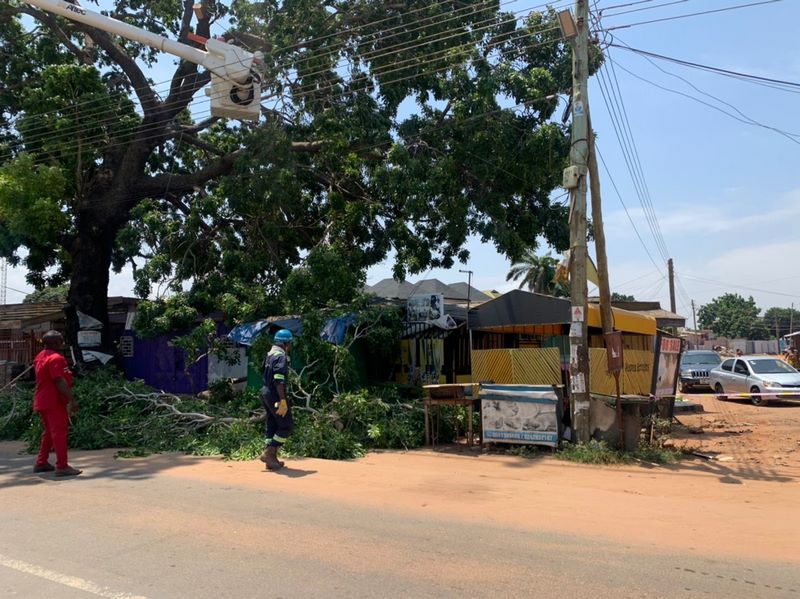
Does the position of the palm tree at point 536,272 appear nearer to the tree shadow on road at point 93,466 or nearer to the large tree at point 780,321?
the tree shadow on road at point 93,466

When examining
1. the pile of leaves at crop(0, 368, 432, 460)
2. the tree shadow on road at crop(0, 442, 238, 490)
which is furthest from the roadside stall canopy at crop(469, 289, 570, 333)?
the tree shadow on road at crop(0, 442, 238, 490)

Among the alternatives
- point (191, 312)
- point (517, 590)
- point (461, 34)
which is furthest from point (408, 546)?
point (461, 34)

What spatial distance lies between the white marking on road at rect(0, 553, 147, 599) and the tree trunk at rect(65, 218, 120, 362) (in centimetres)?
1439

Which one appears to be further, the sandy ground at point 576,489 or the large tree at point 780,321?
the large tree at point 780,321

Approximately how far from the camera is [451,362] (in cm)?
1564

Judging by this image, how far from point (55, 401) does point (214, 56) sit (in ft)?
23.5

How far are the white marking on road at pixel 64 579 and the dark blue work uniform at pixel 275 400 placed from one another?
4.05 meters

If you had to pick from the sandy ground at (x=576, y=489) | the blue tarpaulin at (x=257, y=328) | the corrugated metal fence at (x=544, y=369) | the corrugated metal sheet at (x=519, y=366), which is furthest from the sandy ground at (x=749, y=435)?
the blue tarpaulin at (x=257, y=328)

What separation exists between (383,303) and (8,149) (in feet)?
40.5

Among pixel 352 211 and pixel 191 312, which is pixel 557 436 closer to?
pixel 352 211

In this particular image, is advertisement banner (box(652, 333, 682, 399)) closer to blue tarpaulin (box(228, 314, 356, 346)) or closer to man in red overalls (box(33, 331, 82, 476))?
blue tarpaulin (box(228, 314, 356, 346))

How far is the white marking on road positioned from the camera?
14.6ft

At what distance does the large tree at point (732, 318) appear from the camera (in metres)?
89.2

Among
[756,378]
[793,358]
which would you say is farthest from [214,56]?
[793,358]
